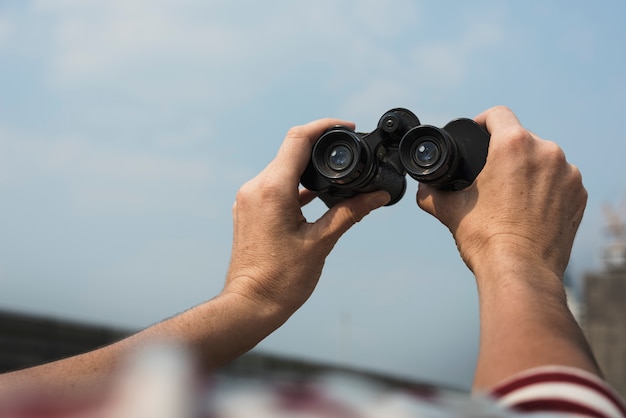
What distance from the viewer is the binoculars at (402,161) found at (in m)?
2.70

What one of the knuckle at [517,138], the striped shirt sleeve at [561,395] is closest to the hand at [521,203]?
the knuckle at [517,138]

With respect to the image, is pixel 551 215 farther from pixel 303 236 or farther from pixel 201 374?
pixel 201 374

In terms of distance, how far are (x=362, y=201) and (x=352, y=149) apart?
212 millimetres

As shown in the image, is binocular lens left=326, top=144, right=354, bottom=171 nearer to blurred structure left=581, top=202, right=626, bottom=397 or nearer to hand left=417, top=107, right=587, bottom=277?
hand left=417, top=107, right=587, bottom=277

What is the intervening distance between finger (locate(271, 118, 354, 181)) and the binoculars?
3 centimetres

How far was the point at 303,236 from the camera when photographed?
2629mm

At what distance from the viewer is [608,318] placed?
2186 cm

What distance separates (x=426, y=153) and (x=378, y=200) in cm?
23

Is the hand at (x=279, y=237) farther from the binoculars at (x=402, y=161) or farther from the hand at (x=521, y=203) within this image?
the hand at (x=521, y=203)

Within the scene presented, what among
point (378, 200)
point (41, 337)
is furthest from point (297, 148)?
point (41, 337)

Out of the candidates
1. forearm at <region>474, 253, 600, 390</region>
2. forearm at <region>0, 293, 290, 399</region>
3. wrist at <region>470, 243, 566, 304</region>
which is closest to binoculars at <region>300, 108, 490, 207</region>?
forearm at <region>0, 293, 290, 399</region>

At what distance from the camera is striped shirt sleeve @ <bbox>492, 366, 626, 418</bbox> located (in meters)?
0.81

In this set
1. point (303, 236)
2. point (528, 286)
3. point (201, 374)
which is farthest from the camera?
point (303, 236)

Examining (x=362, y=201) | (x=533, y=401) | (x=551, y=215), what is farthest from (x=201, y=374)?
(x=362, y=201)
